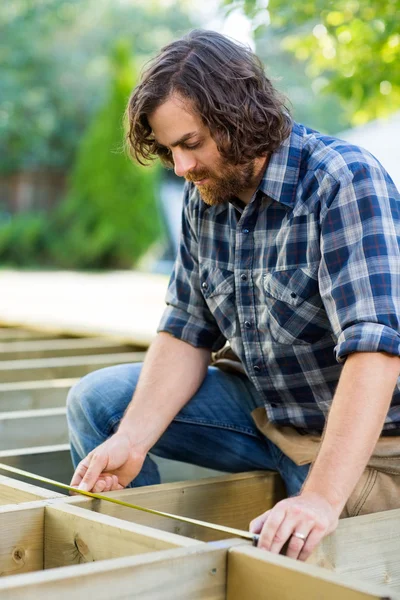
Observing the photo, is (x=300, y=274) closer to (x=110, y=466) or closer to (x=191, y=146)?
(x=191, y=146)

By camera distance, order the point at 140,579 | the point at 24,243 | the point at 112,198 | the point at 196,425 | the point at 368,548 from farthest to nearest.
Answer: the point at 24,243
the point at 112,198
the point at 196,425
the point at 368,548
the point at 140,579

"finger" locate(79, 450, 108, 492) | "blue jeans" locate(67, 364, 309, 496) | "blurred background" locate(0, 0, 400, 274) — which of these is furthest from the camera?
"blurred background" locate(0, 0, 400, 274)

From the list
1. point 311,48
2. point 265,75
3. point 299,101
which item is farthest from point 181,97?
point 299,101

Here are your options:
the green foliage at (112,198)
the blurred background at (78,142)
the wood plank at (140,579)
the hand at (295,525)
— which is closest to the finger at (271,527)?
the hand at (295,525)

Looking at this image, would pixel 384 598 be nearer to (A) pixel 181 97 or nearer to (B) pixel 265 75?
(A) pixel 181 97

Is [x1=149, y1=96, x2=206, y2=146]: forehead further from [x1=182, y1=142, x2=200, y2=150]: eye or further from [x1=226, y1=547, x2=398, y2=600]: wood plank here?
[x1=226, y1=547, x2=398, y2=600]: wood plank

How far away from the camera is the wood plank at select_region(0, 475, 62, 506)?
6.03 feet

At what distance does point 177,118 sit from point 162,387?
71cm

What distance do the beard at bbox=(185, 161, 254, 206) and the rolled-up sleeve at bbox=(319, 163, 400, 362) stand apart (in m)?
0.24

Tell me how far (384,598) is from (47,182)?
802 inches

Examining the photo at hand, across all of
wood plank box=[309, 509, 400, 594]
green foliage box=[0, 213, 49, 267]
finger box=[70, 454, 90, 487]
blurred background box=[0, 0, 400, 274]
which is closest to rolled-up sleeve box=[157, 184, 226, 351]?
finger box=[70, 454, 90, 487]

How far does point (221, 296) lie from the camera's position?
221cm

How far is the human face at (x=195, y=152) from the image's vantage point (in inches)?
78.5

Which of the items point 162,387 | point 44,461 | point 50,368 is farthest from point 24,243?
point 162,387
